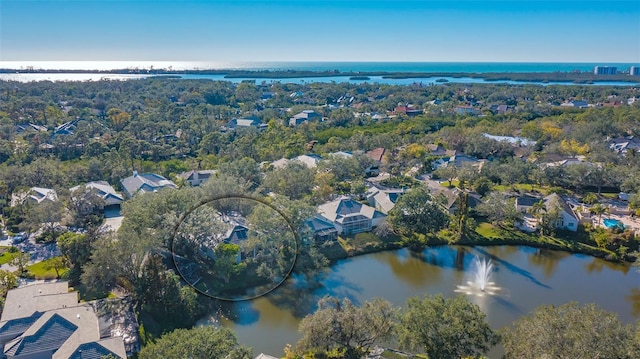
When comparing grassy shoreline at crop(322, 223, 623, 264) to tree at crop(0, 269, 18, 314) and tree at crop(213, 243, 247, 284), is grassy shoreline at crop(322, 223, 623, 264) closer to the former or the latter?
tree at crop(213, 243, 247, 284)

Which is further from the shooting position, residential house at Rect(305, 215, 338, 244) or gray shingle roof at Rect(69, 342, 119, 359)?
residential house at Rect(305, 215, 338, 244)

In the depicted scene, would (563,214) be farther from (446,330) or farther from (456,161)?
(446,330)

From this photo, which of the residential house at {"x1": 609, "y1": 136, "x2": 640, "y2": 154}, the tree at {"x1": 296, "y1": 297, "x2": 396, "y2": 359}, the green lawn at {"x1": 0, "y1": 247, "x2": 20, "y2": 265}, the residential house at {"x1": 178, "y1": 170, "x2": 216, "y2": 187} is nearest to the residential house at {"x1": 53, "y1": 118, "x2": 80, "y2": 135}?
the residential house at {"x1": 178, "y1": 170, "x2": 216, "y2": 187}

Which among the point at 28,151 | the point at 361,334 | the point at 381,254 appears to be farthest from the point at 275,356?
the point at 28,151

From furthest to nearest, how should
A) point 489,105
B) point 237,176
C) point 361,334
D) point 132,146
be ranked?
point 489,105
point 132,146
point 237,176
point 361,334

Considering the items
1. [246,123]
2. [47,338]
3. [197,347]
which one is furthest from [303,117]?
[197,347]

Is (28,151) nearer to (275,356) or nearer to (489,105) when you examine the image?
(275,356)

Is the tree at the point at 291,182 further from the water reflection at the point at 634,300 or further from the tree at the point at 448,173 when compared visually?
the water reflection at the point at 634,300
